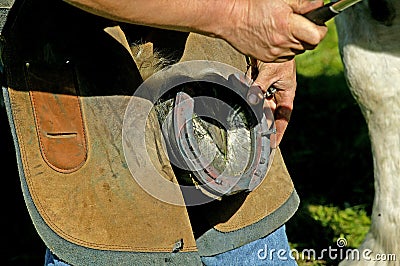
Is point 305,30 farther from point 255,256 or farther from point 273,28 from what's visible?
point 255,256

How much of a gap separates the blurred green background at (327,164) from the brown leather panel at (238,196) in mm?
1019

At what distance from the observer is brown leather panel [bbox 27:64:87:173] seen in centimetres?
192

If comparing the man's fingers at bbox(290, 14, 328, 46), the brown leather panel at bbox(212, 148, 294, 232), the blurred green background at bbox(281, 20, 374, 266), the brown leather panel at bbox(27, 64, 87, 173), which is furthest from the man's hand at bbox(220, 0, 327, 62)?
the blurred green background at bbox(281, 20, 374, 266)

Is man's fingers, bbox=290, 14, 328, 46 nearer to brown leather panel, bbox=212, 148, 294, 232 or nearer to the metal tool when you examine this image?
the metal tool

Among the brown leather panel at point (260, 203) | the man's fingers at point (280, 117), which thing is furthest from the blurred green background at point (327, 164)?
the man's fingers at point (280, 117)

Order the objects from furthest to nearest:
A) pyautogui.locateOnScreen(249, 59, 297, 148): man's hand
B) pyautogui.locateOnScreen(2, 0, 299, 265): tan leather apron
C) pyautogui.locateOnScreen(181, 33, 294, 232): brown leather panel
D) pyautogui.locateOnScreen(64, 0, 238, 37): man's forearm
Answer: pyautogui.locateOnScreen(181, 33, 294, 232): brown leather panel, pyautogui.locateOnScreen(249, 59, 297, 148): man's hand, pyautogui.locateOnScreen(2, 0, 299, 265): tan leather apron, pyautogui.locateOnScreen(64, 0, 238, 37): man's forearm

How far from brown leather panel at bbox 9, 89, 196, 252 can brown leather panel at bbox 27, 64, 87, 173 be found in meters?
0.01

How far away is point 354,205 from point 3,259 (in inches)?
58.5

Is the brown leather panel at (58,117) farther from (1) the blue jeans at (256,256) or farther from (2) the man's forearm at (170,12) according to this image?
(1) the blue jeans at (256,256)

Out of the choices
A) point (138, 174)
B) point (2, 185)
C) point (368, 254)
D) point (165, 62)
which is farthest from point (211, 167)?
point (2, 185)

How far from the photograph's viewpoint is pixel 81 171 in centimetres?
197

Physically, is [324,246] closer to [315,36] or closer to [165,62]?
[165,62]

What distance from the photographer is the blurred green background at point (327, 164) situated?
362 centimetres

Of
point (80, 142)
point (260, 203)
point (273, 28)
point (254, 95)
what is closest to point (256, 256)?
point (260, 203)
